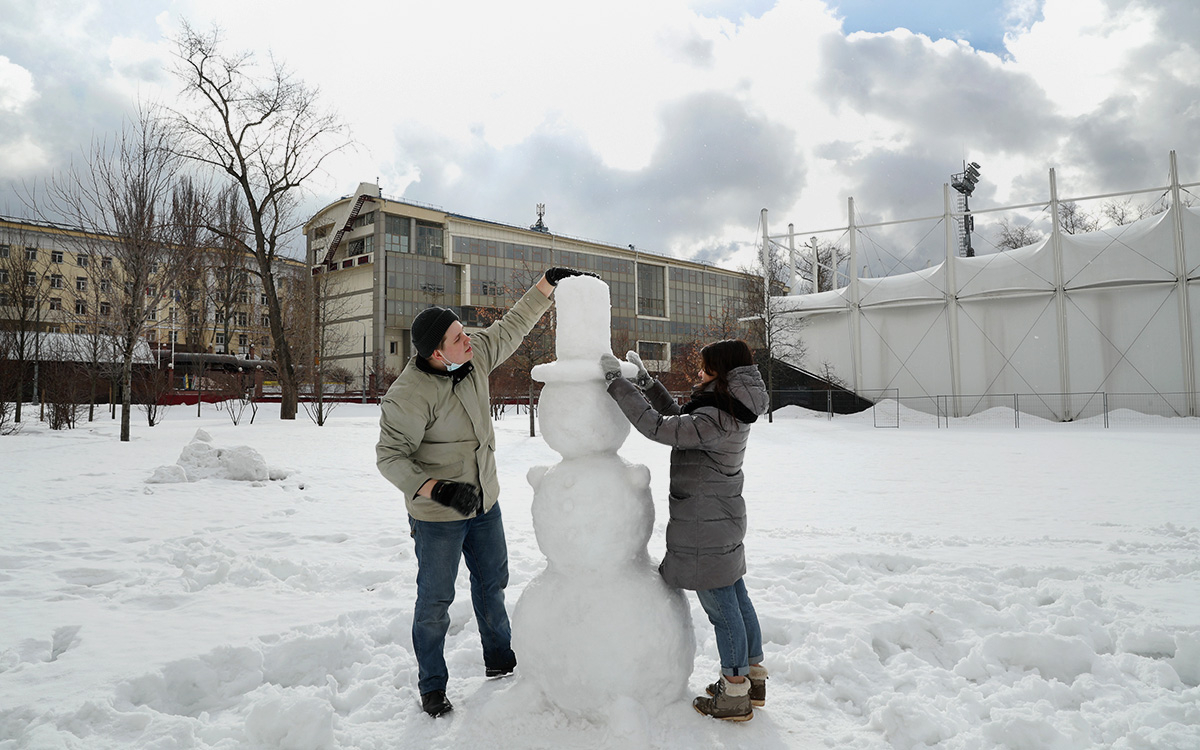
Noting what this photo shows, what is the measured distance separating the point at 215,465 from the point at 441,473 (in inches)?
295

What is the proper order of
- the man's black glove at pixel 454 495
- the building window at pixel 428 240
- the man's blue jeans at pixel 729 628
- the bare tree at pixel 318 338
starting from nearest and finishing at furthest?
1. the man's black glove at pixel 454 495
2. the man's blue jeans at pixel 729 628
3. the bare tree at pixel 318 338
4. the building window at pixel 428 240

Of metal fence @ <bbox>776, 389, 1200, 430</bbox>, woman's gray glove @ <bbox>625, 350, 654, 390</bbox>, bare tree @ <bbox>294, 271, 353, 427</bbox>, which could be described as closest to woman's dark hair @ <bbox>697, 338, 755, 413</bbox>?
woman's gray glove @ <bbox>625, 350, 654, 390</bbox>

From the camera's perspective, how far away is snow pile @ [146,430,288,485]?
8445mm

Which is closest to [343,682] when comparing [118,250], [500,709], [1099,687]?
[500,709]

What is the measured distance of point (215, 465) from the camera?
8.73 m

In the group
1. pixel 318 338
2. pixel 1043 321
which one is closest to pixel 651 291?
pixel 1043 321

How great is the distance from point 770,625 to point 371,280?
4649 centimetres

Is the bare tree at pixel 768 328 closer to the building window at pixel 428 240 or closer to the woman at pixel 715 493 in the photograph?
the woman at pixel 715 493

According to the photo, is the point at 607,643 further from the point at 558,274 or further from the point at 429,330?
the point at 558,274

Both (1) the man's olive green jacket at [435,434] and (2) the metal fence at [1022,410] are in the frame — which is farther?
(2) the metal fence at [1022,410]

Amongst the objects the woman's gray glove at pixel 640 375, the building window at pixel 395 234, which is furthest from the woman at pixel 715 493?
the building window at pixel 395 234

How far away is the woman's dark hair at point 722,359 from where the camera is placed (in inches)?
108

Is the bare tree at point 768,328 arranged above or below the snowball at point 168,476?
above

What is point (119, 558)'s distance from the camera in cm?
503
